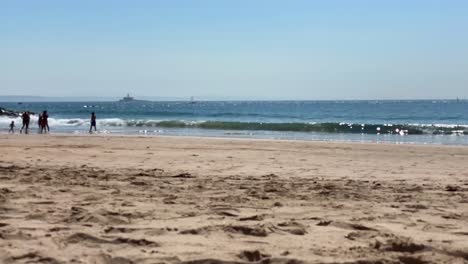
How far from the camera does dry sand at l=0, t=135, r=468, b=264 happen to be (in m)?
4.54

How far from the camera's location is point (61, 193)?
7.37 metres

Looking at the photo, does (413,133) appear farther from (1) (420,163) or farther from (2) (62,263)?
(2) (62,263)

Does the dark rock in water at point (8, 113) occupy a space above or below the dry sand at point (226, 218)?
below

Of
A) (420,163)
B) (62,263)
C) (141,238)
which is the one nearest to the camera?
(62,263)

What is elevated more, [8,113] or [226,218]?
[226,218]

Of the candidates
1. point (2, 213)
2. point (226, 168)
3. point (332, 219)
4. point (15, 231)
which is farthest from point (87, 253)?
point (226, 168)

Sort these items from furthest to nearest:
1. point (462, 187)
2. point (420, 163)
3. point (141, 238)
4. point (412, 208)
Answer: point (420, 163) < point (462, 187) < point (412, 208) < point (141, 238)

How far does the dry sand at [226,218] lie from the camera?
4535 mm

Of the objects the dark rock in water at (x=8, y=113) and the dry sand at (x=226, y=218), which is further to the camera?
the dark rock in water at (x=8, y=113)

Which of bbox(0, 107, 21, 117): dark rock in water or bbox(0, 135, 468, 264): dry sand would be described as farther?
bbox(0, 107, 21, 117): dark rock in water

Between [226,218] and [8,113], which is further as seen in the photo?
[8,113]

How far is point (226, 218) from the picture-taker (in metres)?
5.79

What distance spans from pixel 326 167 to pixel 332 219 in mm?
7173

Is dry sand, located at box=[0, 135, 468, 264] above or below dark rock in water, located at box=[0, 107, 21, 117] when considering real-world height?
above
